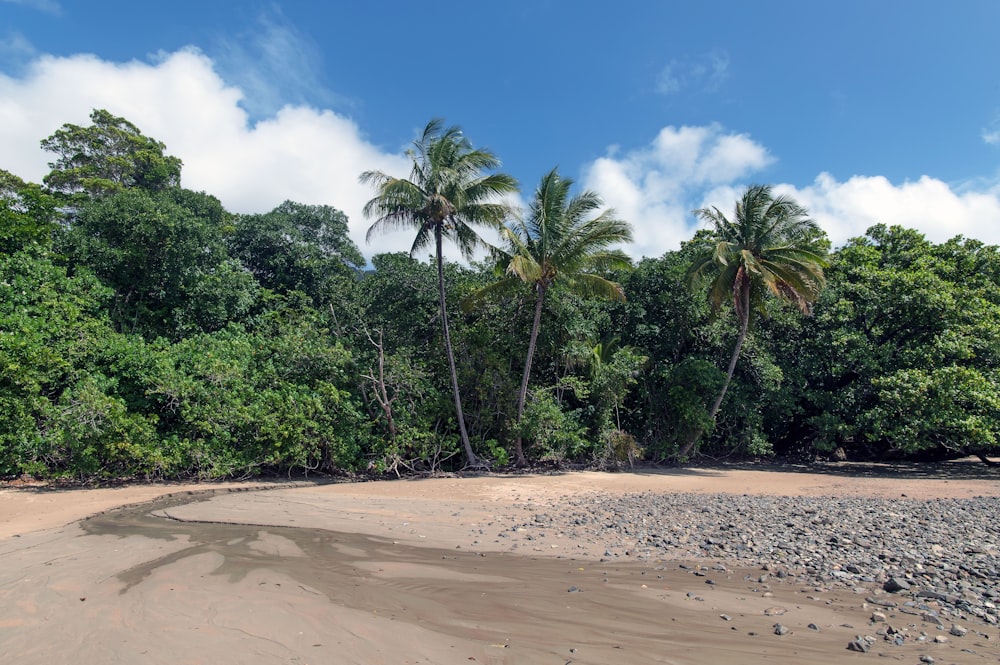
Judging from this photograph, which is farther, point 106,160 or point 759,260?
point 106,160

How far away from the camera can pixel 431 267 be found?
20.8 m

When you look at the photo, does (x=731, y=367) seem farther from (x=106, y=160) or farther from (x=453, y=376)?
(x=106, y=160)

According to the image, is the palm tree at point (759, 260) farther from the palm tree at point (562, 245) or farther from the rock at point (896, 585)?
the rock at point (896, 585)

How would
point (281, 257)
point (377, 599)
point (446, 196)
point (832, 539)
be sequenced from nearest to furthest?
point (377, 599) → point (832, 539) → point (446, 196) → point (281, 257)

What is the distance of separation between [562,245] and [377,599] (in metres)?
12.6

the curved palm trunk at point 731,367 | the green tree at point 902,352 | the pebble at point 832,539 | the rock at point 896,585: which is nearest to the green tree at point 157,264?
the pebble at point 832,539

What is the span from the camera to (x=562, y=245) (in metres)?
16.6

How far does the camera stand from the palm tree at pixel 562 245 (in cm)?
1653

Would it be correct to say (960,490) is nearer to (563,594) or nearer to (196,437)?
(563,594)

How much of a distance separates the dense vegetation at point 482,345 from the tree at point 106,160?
25.8 ft

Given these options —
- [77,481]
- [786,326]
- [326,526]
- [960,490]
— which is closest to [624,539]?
[326,526]

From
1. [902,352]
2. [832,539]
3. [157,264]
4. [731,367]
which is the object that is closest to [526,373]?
[731,367]

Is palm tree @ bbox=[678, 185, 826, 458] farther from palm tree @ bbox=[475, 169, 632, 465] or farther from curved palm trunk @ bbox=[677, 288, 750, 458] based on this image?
palm tree @ bbox=[475, 169, 632, 465]

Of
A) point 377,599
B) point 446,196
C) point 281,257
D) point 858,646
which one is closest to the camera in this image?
point 858,646
